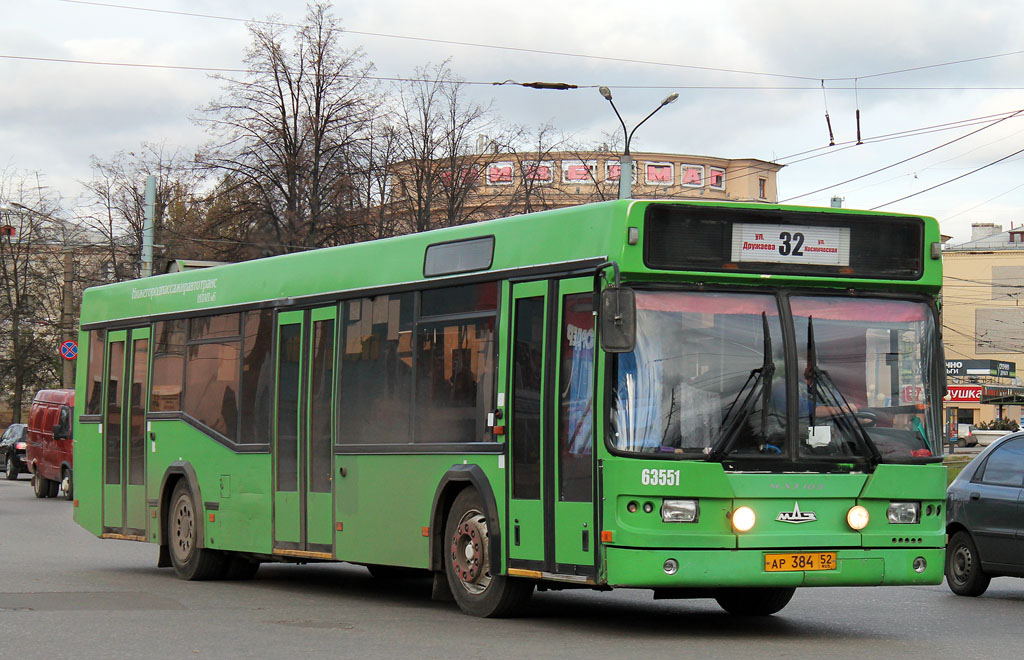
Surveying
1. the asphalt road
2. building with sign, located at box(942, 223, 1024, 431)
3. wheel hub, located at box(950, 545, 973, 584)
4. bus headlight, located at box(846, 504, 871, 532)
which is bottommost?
the asphalt road

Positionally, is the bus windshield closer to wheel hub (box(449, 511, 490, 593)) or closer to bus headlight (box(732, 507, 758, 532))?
bus headlight (box(732, 507, 758, 532))

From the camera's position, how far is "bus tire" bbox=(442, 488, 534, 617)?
1131cm

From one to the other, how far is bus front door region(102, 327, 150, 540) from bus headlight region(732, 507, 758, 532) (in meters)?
8.53

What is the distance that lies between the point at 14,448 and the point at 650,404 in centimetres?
3794

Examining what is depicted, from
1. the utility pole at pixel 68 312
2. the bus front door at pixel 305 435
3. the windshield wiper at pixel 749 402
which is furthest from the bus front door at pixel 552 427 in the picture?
the utility pole at pixel 68 312

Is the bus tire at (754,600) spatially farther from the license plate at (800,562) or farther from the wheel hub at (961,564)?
the wheel hub at (961,564)

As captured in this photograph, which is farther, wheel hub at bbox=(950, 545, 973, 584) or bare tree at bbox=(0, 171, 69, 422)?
Answer: bare tree at bbox=(0, 171, 69, 422)

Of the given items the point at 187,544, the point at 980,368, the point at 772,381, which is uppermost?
the point at 980,368

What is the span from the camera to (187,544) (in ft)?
52.1

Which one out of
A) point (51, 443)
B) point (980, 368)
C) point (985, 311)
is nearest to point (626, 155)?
point (51, 443)

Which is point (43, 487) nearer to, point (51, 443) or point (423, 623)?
point (51, 443)

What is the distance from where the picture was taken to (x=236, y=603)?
13.1 meters

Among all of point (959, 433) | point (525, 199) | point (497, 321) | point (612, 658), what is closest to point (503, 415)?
point (497, 321)

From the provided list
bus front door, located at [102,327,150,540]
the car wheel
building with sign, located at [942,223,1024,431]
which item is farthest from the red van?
building with sign, located at [942,223,1024,431]
